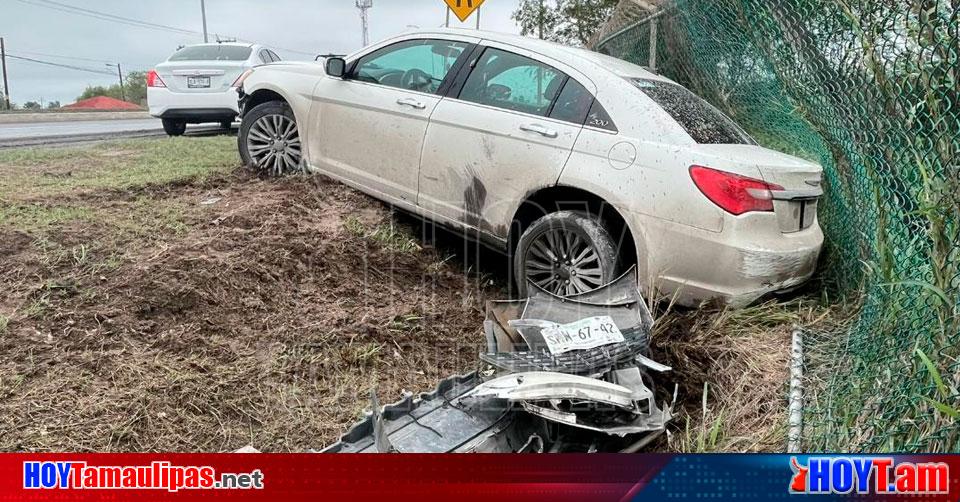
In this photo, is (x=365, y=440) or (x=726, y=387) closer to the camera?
(x=365, y=440)

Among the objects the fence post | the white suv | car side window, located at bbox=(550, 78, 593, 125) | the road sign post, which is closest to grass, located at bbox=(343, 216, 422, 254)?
car side window, located at bbox=(550, 78, 593, 125)

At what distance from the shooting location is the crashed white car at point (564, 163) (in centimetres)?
352

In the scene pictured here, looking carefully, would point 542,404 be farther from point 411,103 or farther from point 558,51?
point 411,103

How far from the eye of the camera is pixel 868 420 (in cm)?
237

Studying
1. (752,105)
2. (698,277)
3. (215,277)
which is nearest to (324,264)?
(215,277)

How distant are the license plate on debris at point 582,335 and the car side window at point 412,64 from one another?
6.93 ft

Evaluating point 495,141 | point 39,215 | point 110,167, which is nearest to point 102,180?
point 110,167

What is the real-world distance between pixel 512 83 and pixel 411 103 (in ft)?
2.47

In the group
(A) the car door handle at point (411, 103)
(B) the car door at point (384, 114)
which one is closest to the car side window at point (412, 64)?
(B) the car door at point (384, 114)

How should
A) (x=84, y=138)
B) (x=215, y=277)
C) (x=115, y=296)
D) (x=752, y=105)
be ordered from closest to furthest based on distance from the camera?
(x=115, y=296) < (x=215, y=277) < (x=752, y=105) < (x=84, y=138)

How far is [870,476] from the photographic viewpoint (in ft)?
7.02

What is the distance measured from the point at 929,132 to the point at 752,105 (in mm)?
3176

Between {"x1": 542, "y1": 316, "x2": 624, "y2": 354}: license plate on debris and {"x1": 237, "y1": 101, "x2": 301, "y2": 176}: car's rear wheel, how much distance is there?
9.92 feet

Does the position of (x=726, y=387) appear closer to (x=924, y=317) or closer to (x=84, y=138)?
(x=924, y=317)
